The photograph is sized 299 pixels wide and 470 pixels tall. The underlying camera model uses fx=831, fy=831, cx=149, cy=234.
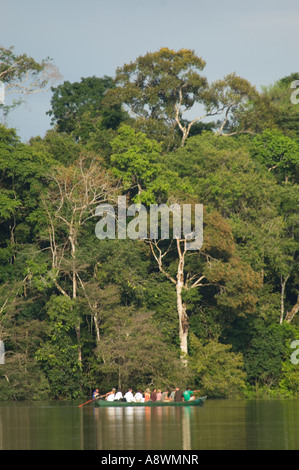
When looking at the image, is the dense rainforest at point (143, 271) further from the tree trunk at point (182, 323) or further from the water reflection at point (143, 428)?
the water reflection at point (143, 428)

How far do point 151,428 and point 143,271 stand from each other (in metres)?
16.3

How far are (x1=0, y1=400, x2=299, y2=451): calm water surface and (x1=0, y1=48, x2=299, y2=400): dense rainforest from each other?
162 inches

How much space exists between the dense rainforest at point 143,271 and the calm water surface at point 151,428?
410 cm

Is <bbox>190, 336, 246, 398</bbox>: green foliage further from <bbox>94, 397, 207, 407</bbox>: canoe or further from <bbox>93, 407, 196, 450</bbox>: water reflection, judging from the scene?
<bbox>93, 407, 196, 450</bbox>: water reflection

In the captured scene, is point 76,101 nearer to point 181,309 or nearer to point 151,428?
point 181,309

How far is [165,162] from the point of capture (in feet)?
139

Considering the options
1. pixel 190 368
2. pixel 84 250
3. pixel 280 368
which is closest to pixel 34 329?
pixel 84 250

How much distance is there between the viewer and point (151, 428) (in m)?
21.8

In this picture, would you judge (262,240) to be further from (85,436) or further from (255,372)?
(85,436)

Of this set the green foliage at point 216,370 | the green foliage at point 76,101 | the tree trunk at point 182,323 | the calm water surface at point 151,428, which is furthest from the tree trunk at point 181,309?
the green foliage at point 76,101

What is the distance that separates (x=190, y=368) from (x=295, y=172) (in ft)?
46.1

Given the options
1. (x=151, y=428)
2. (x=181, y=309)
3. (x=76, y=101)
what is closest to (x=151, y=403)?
(x=181, y=309)

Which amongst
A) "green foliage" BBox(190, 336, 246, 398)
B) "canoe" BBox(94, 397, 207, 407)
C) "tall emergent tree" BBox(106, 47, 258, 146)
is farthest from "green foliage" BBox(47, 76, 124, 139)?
"canoe" BBox(94, 397, 207, 407)

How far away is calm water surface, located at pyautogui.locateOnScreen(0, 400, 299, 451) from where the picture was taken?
18500mm
